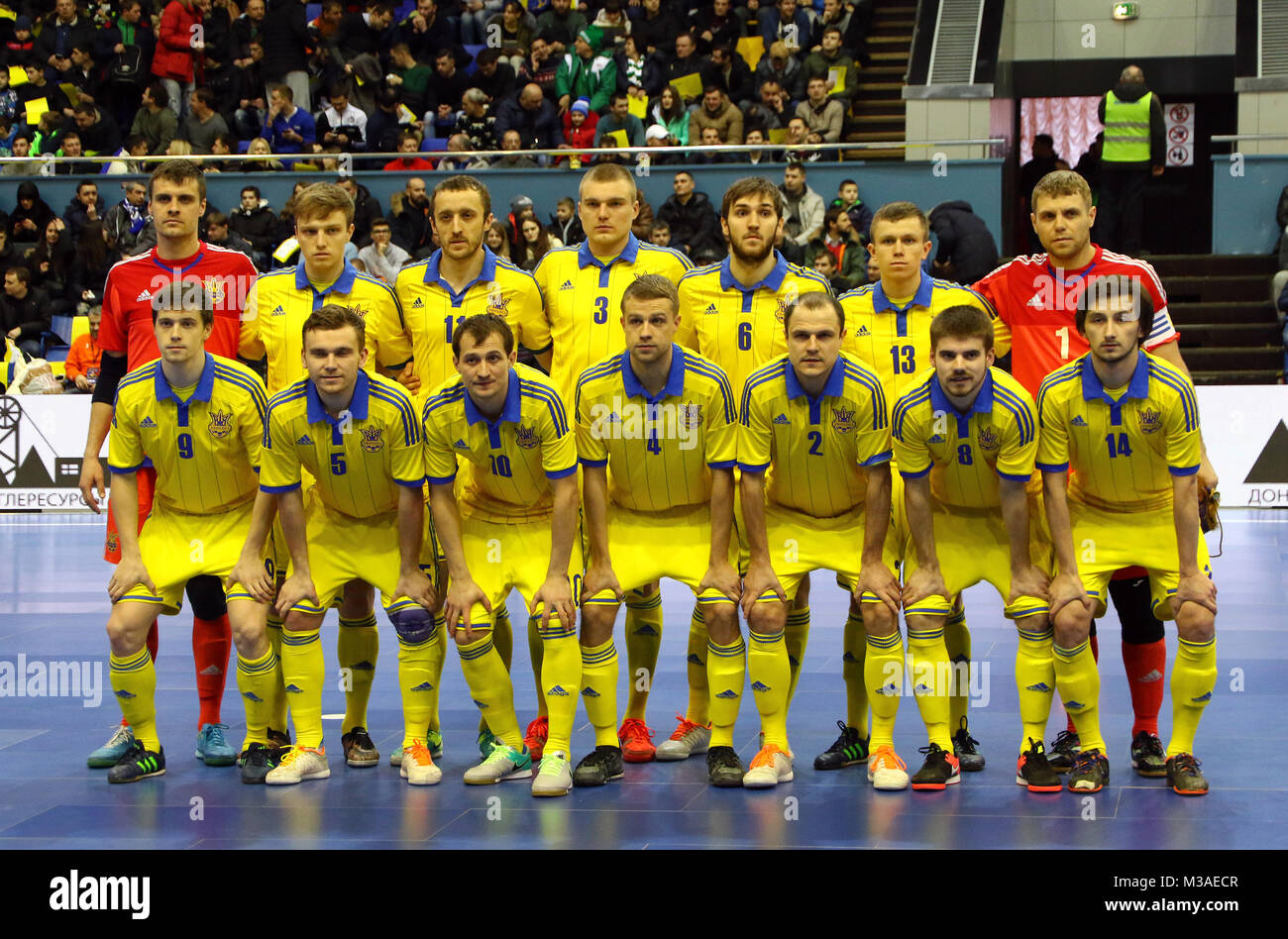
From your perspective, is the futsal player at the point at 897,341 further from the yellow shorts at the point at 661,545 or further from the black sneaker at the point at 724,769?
the yellow shorts at the point at 661,545

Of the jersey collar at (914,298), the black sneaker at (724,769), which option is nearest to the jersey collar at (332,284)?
the jersey collar at (914,298)

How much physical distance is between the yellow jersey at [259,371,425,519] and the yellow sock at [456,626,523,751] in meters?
0.70

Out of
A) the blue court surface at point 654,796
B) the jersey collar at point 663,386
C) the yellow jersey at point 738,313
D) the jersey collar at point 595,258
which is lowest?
the blue court surface at point 654,796

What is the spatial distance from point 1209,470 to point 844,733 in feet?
6.10

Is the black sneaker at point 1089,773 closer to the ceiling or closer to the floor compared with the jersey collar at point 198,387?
closer to the floor

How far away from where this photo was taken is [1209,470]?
6199mm

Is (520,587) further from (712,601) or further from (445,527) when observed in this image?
(712,601)

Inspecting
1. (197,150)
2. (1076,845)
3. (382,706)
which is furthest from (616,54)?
(1076,845)

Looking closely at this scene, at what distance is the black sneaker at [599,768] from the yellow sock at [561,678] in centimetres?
10

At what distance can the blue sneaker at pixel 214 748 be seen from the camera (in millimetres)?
6578

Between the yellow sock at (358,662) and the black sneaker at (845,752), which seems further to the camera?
the yellow sock at (358,662)

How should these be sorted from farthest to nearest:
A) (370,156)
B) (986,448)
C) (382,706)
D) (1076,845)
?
1. (370,156)
2. (382,706)
3. (986,448)
4. (1076,845)

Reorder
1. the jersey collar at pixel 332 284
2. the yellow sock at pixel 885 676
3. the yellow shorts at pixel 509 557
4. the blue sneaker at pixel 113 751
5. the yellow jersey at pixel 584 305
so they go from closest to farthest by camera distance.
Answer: the yellow sock at pixel 885 676
the yellow shorts at pixel 509 557
the blue sneaker at pixel 113 751
the jersey collar at pixel 332 284
the yellow jersey at pixel 584 305

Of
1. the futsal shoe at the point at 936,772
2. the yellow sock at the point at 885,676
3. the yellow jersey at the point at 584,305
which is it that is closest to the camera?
the futsal shoe at the point at 936,772
